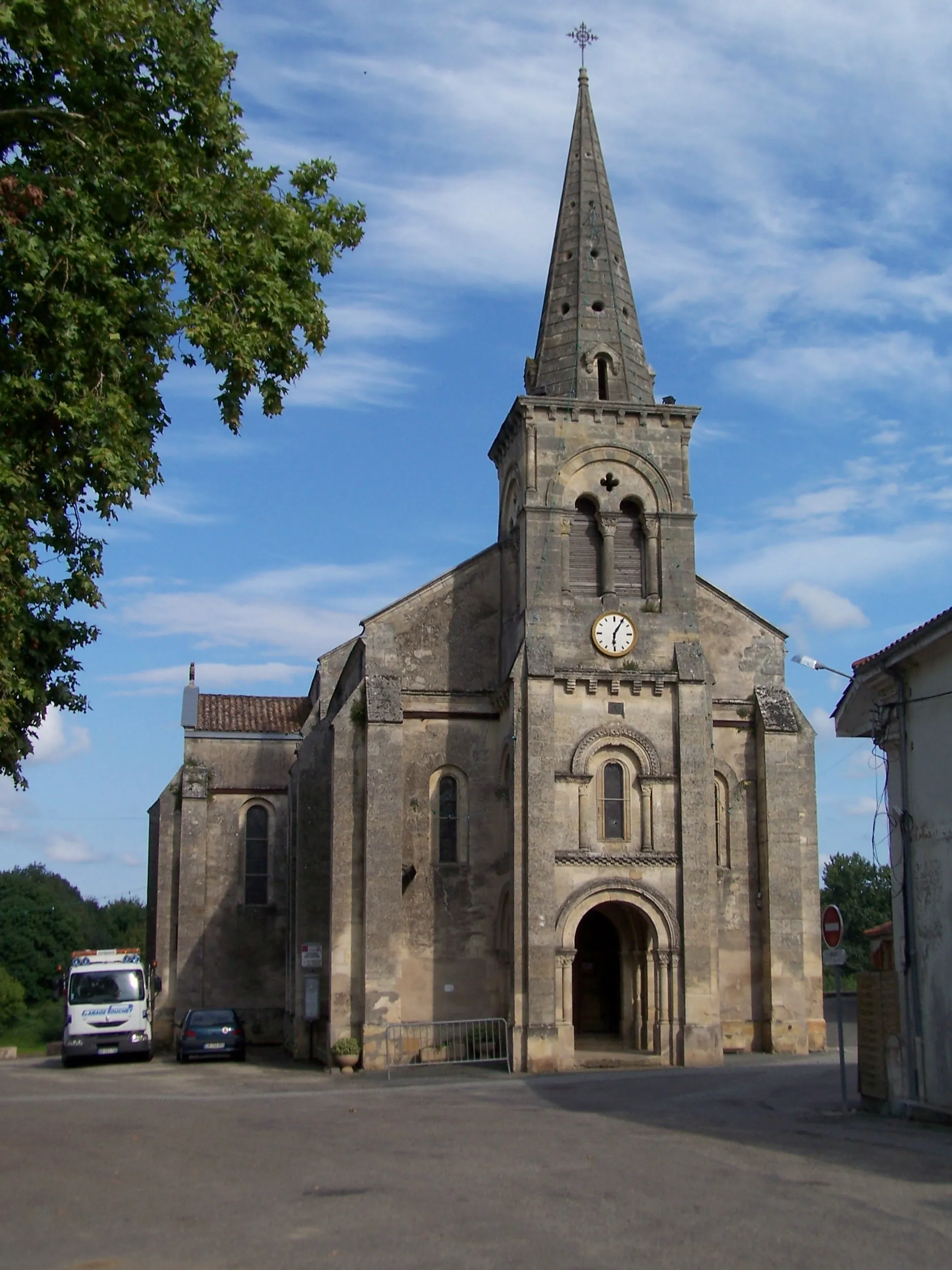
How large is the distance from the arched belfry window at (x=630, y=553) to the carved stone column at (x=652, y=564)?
11 centimetres

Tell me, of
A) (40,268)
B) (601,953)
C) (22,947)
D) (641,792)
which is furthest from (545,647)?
(22,947)

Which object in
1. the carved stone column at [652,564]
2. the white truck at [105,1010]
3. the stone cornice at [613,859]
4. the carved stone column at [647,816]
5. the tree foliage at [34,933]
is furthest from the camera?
the tree foliage at [34,933]

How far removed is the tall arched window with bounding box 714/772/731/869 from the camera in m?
31.8

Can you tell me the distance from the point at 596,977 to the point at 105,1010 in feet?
39.5

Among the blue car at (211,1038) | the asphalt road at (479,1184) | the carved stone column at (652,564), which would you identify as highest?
the carved stone column at (652,564)

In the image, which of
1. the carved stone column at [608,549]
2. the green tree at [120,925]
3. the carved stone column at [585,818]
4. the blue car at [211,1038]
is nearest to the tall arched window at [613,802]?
the carved stone column at [585,818]

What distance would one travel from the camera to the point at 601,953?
32719 millimetres

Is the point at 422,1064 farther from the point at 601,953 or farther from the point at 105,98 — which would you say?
the point at 105,98

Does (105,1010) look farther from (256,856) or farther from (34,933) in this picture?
(34,933)

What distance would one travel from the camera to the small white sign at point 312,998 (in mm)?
31672

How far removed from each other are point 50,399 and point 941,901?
12.4 meters

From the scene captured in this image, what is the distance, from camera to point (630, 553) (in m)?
31.6

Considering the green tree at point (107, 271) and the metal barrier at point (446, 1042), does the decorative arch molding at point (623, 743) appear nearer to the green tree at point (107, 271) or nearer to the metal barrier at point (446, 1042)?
the metal barrier at point (446, 1042)

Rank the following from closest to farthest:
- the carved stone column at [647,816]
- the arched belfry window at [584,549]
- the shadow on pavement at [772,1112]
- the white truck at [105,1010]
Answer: the shadow on pavement at [772,1112], the carved stone column at [647,816], the arched belfry window at [584,549], the white truck at [105,1010]
